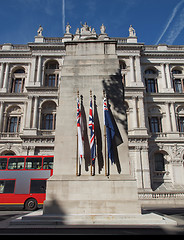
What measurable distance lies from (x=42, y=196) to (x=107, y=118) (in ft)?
34.8

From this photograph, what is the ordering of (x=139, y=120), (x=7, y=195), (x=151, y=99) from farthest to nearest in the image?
(x=151, y=99)
(x=139, y=120)
(x=7, y=195)

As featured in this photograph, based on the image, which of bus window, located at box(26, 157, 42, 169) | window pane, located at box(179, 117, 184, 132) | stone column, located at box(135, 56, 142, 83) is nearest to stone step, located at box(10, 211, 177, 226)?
bus window, located at box(26, 157, 42, 169)

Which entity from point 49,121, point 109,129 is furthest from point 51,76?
point 109,129

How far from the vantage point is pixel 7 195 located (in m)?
16.1

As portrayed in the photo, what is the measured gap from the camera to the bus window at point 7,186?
16.2 meters

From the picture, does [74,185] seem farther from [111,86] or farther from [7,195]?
[7,195]

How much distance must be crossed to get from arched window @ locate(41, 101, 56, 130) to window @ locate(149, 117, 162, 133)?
1372 centimetres

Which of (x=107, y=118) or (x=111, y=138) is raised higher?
(x=107, y=118)

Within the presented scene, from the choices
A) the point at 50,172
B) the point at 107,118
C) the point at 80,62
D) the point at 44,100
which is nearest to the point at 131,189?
the point at 107,118

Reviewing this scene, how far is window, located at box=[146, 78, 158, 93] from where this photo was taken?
3077 centimetres

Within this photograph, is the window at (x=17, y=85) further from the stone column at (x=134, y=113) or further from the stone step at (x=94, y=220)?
the stone step at (x=94, y=220)

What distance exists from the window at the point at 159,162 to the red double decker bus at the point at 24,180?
16045mm

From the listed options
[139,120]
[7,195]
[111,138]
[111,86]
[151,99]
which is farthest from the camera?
[151,99]

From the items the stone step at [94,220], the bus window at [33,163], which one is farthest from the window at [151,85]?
the stone step at [94,220]
